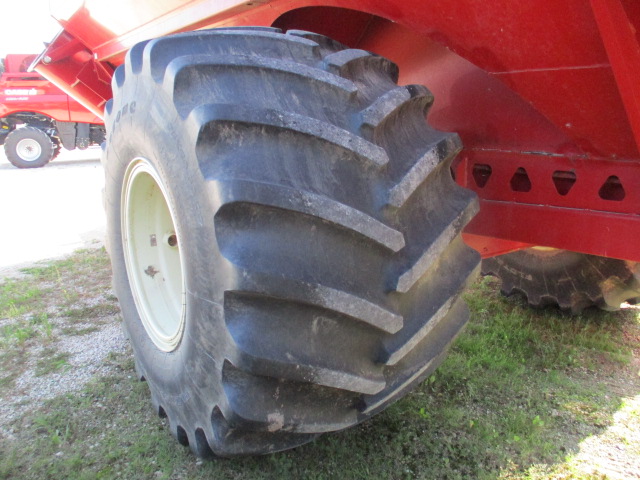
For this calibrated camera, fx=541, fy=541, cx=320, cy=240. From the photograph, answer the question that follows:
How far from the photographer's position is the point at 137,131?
4.96 ft

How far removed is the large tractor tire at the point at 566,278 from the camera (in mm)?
2402

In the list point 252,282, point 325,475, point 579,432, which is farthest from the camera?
point 579,432

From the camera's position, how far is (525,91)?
50.5 inches

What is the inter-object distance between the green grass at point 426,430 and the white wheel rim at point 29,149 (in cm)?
1012

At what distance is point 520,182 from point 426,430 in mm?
858

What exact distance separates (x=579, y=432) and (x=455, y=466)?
512 mm

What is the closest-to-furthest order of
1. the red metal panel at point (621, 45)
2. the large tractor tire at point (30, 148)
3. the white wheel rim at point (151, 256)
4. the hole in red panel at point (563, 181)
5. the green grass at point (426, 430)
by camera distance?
the red metal panel at point (621, 45)
the hole in red panel at point (563, 181)
the green grass at point (426, 430)
the white wheel rim at point (151, 256)
the large tractor tire at point (30, 148)

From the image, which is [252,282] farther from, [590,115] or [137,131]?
[590,115]

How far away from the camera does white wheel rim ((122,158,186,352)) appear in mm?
1855

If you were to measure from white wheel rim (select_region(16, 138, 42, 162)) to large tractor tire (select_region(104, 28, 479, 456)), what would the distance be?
429 inches

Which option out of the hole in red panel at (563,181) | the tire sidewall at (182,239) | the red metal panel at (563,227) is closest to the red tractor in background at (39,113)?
the tire sidewall at (182,239)

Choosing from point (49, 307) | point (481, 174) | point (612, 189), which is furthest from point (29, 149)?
point (612, 189)

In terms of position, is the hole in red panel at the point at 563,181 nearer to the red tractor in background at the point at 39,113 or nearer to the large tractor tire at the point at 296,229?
the large tractor tire at the point at 296,229

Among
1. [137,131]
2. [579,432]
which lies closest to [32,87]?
[137,131]
